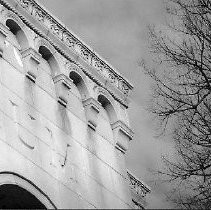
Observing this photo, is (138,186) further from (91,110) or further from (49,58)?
(49,58)

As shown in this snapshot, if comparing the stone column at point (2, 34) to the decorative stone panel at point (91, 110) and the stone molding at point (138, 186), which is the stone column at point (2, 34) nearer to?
the decorative stone panel at point (91, 110)

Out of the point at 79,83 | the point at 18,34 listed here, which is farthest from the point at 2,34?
the point at 79,83

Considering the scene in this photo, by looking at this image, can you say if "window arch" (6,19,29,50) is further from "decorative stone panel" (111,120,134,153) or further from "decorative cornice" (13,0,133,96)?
"decorative stone panel" (111,120,134,153)

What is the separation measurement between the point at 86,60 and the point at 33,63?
339cm

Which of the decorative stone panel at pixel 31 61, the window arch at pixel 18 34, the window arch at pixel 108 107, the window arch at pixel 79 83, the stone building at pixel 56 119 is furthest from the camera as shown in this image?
the window arch at pixel 108 107

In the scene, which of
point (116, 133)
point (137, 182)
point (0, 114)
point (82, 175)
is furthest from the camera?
point (137, 182)

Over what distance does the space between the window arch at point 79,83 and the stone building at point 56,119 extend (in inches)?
1.3

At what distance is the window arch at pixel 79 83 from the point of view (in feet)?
89.2

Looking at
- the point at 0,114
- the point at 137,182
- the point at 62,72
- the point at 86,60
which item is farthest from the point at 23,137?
the point at 137,182

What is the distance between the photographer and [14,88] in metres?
23.5

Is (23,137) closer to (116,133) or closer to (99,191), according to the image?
(99,191)

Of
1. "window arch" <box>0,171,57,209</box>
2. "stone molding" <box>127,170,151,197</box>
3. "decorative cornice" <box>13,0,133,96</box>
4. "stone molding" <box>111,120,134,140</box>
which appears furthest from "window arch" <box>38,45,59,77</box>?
"stone molding" <box>127,170,151,197</box>

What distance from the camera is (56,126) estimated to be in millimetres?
Result: 24469

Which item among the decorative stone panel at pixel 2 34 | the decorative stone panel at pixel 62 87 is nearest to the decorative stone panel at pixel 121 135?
the decorative stone panel at pixel 62 87
